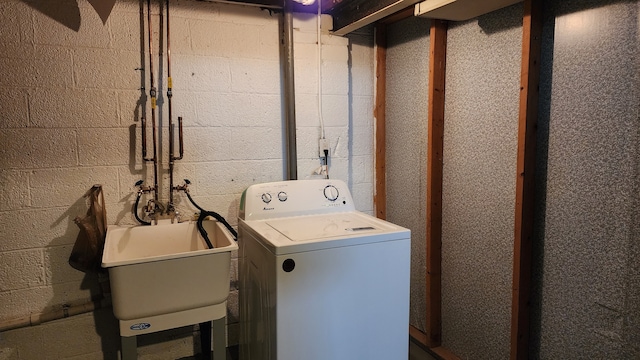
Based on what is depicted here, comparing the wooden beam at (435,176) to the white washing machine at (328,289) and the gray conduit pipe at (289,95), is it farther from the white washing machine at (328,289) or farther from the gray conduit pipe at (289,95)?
the gray conduit pipe at (289,95)

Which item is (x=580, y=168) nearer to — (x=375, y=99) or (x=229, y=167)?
(x=375, y=99)

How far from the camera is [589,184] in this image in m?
1.48

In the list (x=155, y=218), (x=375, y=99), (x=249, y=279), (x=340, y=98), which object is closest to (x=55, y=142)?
(x=155, y=218)

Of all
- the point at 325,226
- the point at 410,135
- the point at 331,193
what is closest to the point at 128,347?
the point at 325,226

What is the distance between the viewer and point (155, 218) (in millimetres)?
1967

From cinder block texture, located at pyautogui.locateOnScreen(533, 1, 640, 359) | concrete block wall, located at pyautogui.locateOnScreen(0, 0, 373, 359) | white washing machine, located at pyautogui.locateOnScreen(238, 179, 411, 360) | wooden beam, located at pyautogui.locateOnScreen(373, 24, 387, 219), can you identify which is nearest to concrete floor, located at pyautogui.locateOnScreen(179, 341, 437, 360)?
concrete block wall, located at pyautogui.locateOnScreen(0, 0, 373, 359)

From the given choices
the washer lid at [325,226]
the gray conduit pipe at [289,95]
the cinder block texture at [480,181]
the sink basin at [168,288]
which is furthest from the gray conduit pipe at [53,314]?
the cinder block texture at [480,181]

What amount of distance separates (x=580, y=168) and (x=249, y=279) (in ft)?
4.63

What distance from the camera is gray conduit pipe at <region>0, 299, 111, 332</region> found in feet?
6.00

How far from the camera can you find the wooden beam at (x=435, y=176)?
2053 millimetres

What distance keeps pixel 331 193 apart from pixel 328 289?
66 centimetres

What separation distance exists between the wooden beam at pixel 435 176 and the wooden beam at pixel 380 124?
46 centimetres

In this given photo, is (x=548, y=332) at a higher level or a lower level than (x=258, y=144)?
lower

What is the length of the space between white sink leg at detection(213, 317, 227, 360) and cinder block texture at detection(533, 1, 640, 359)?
1.29 m
